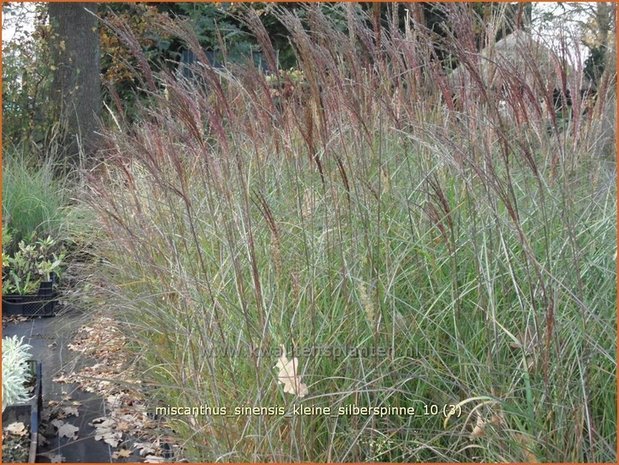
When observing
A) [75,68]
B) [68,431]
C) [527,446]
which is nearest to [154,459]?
[68,431]

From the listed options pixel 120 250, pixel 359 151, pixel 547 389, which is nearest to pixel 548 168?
pixel 359 151

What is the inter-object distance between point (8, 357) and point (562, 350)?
2.24 meters

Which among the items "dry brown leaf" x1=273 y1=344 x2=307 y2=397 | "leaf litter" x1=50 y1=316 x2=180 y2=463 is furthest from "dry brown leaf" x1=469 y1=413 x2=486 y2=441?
"leaf litter" x1=50 y1=316 x2=180 y2=463

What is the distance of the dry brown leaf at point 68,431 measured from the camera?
Result: 3.18m

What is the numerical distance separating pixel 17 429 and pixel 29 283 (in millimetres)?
2273

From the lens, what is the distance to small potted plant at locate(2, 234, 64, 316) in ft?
16.6

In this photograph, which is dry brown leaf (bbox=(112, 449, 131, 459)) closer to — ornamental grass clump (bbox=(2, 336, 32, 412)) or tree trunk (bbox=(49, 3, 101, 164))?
ornamental grass clump (bbox=(2, 336, 32, 412))

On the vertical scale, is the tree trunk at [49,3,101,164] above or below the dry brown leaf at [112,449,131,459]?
above

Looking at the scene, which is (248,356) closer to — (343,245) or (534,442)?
(343,245)

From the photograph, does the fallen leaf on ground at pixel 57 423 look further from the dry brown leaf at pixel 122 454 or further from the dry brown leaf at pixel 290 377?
the dry brown leaf at pixel 290 377

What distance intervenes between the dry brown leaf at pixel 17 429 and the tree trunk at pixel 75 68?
5.98m

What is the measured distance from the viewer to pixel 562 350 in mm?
2096

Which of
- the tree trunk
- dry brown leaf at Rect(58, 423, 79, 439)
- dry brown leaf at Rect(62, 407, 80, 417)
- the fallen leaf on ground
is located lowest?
dry brown leaf at Rect(58, 423, 79, 439)

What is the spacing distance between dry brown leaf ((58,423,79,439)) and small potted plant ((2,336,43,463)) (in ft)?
0.34
